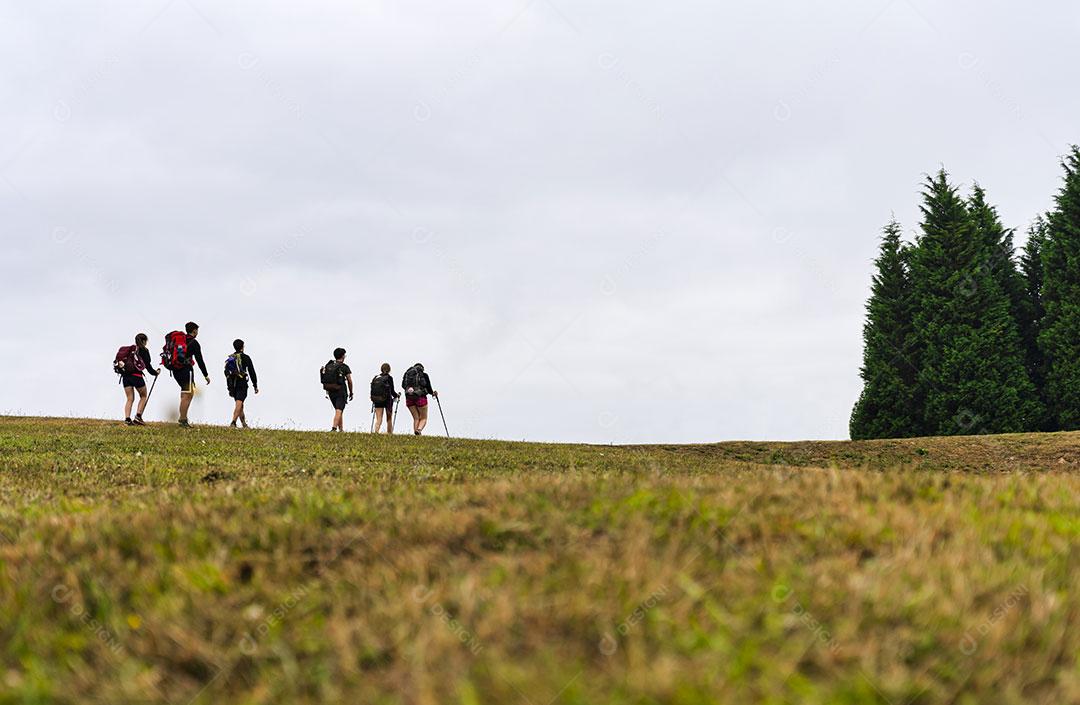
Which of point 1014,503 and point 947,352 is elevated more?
point 947,352

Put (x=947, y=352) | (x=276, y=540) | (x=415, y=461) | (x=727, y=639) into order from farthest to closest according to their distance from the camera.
Answer: (x=947, y=352), (x=415, y=461), (x=276, y=540), (x=727, y=639)

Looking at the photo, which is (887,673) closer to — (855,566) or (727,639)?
(727,639)

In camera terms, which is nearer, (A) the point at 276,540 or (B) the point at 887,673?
(B) the point at 887,673

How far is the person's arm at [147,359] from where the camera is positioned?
2311cm

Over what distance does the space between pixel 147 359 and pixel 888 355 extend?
3114 cm

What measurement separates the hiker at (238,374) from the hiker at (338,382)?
2.00 m

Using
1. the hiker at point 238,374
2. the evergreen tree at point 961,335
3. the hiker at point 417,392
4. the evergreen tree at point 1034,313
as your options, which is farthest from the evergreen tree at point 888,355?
the hiker at point 238,374

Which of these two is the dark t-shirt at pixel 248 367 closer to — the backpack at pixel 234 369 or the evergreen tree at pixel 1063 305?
the backpack at pixel 234 369

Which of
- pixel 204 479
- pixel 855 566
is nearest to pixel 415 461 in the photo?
pixel 204 479

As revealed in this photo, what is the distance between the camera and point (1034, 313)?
4066cm

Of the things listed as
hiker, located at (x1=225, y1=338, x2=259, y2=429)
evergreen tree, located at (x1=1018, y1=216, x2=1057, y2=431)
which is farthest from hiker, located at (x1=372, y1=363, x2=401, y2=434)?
evergreen tree, located at (x1=1018, y1=216, x2=1057, y2=431)

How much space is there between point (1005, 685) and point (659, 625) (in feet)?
4.52

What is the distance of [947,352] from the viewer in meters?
37.5

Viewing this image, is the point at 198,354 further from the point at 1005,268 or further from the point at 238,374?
the point at 1005,268
